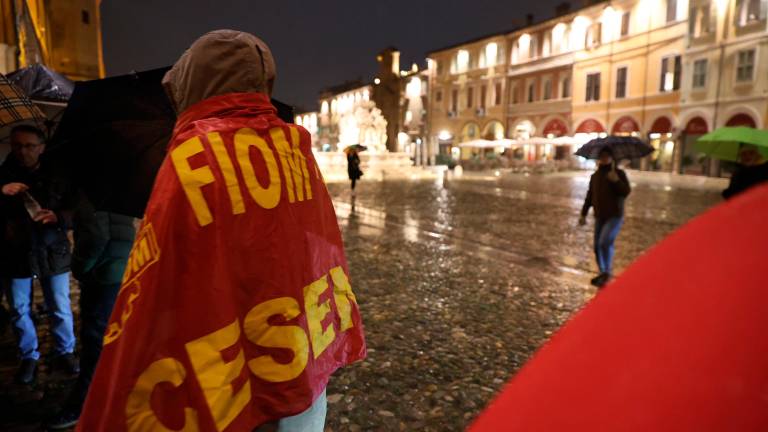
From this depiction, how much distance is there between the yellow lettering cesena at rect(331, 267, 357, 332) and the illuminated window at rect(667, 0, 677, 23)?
36936 millimetres

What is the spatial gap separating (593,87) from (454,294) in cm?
3629

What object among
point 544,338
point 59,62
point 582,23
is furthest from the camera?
point 582,23

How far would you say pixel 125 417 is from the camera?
1331mm

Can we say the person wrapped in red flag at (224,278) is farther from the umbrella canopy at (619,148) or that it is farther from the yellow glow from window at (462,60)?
the yellow glow from window at (462,60)

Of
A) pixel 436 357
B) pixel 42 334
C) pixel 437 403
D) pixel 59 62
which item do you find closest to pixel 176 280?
pixel 437 403

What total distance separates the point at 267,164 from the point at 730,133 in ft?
25.0

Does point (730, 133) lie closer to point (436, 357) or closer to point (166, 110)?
point (436, 357)

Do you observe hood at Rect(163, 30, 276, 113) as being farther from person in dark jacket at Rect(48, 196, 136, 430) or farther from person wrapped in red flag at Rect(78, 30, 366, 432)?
person in dark jacket at Rect(48, 196, 136, 430)

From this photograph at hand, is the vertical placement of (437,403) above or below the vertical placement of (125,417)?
below

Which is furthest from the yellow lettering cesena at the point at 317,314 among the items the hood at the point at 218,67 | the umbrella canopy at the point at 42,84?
the umbrella canopy at the point at 42,84

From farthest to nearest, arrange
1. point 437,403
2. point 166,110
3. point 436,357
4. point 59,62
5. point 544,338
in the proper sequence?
point 59,62 < point 544,338 < point 436,357 < point 437,403 < point 166,110

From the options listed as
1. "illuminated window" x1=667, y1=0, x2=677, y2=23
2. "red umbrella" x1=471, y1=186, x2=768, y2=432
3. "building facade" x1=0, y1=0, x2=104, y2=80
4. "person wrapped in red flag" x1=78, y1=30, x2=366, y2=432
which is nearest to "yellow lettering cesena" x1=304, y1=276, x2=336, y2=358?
"person wrapped in red flag" x1=78, y1=30, x2=366, y2=432

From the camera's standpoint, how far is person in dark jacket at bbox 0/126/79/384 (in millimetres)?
3838

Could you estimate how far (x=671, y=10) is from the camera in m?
31.8
